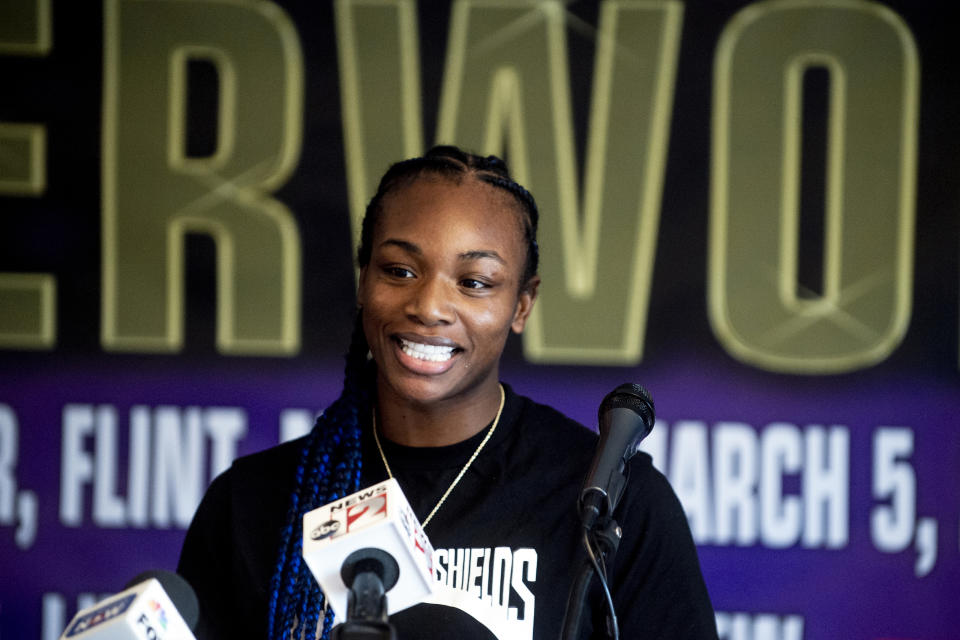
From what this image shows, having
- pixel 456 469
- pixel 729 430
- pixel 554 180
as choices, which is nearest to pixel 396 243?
pixel 456 469

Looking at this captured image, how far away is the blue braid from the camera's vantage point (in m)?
1.66

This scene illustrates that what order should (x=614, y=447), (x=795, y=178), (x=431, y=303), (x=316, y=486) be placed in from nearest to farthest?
(x=614, y=447) < (x=431, y=303) < (x=316, y=486) < (x=795, y=178)

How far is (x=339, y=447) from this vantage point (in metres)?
1.82

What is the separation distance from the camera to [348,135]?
3.09 meters

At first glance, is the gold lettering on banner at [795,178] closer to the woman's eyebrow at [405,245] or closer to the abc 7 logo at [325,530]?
the woman's eyebrow at [405,245]

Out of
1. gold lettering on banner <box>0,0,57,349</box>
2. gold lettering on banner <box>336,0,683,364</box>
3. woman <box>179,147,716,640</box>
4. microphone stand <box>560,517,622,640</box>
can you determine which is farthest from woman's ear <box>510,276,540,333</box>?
gold lettering on banner <box>0,0,57,349</box>

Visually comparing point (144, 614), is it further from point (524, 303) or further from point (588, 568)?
point (524, 303)

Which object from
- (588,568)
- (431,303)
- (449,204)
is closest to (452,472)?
(431,303)

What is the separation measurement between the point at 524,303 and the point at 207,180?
158cm

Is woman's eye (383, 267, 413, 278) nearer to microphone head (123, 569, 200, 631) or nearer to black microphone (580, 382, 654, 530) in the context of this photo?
black microphone (580, 382, 654, 530)

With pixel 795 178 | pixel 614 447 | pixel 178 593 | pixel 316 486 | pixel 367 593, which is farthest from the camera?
pixel 795 178

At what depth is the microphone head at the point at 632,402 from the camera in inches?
52.2

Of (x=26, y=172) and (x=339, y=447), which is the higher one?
(x=26, y=172)

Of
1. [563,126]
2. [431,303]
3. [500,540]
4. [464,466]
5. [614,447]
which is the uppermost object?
[563,126]
